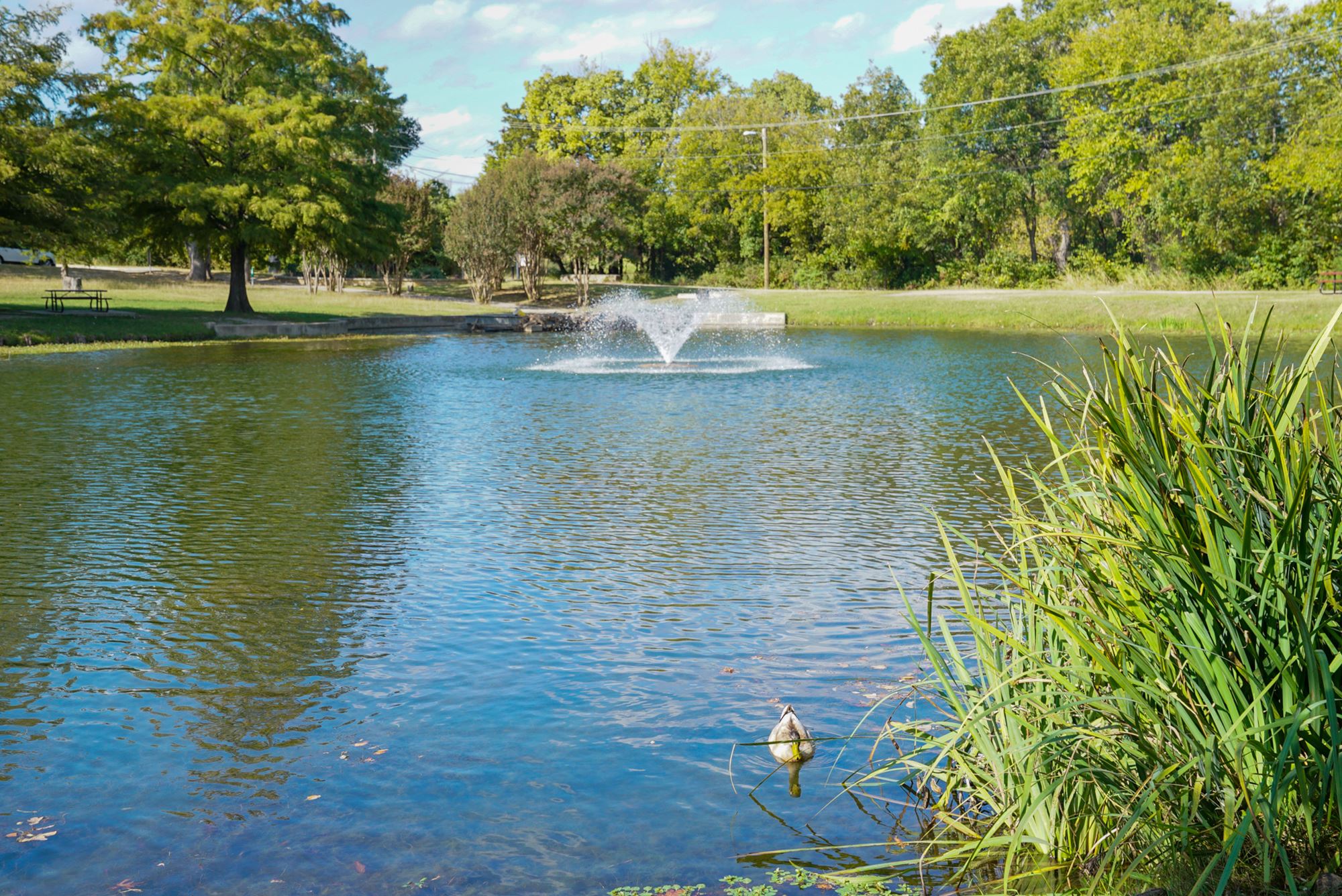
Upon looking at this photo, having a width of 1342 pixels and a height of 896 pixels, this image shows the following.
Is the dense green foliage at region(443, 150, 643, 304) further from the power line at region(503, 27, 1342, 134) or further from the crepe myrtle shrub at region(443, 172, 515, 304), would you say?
the power line at region(503, 27, 1342, 134)

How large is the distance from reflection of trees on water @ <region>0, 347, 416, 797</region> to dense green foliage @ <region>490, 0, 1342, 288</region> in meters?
33.3

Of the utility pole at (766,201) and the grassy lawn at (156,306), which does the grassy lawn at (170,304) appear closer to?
the grassy lawn at (156,306)

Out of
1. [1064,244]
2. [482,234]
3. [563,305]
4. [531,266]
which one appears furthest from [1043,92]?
[482,234]

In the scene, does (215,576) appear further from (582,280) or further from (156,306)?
(582,280)

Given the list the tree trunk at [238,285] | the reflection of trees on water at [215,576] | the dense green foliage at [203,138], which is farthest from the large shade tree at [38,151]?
the reflection of trees on water at [215,576]

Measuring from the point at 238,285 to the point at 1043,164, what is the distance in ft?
102

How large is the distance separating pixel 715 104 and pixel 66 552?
2236 inches

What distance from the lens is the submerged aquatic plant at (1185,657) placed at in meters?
3.00

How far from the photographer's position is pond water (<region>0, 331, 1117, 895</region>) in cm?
413

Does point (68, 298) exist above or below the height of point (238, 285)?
below

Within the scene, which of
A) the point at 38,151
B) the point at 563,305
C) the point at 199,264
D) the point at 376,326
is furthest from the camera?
the point at 199,264

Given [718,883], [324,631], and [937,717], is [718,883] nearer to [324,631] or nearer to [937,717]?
[937,717]

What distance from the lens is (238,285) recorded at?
3459 centimetres

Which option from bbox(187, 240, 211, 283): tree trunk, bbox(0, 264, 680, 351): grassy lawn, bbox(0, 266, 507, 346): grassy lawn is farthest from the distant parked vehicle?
bbox(187, 240, 211, 283): tree trunk
